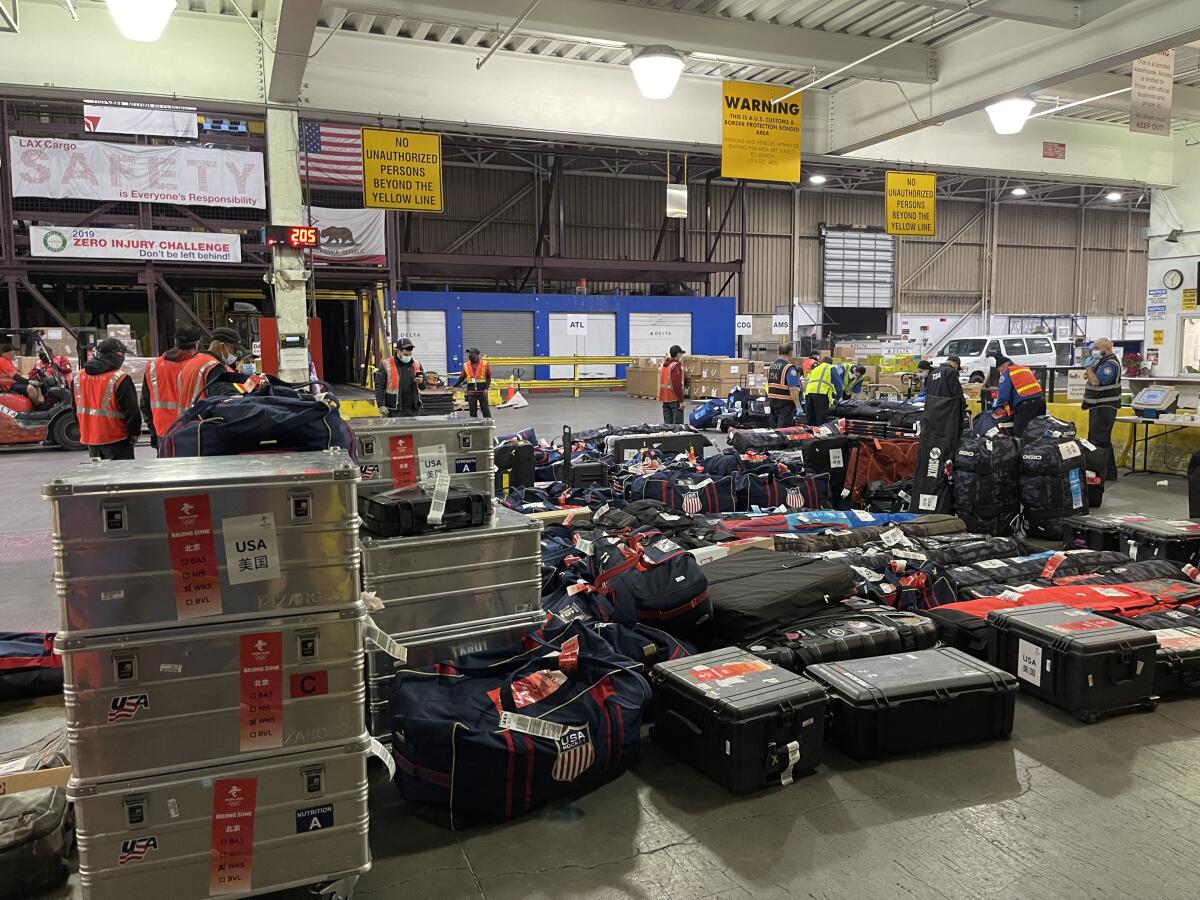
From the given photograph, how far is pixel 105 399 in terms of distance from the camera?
23.1 ft

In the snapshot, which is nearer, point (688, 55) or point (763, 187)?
point (688, 55)

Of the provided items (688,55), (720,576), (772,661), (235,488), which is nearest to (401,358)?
(688,55)

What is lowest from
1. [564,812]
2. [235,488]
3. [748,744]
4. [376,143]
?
[564,812]

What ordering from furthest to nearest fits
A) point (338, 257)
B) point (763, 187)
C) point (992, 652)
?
point (763, 187)
point (338, 257)
point (992, 652)

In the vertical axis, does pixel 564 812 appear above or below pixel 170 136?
below

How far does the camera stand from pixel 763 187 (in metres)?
31.2

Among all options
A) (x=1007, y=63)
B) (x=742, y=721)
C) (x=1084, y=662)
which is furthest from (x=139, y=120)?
(x=1084, y=662)

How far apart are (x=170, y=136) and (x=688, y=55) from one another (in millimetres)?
13164

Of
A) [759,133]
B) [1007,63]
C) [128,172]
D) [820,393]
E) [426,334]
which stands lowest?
[820,393]

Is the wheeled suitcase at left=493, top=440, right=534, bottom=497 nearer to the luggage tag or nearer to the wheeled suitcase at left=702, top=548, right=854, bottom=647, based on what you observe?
the wheeled suitcase at left=702, top=548, right=854, bottom=647

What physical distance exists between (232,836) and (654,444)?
720cm

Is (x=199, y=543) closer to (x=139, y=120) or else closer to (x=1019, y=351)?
(x=139, y=120)

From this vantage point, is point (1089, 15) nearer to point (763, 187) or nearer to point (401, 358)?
point (401, 358)

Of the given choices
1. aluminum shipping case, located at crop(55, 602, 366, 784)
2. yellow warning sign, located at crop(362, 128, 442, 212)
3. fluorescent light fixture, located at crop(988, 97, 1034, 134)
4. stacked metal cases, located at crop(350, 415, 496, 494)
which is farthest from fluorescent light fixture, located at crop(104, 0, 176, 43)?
fluorescent light fixture, located at crop(988, 97, 1034, 134)
